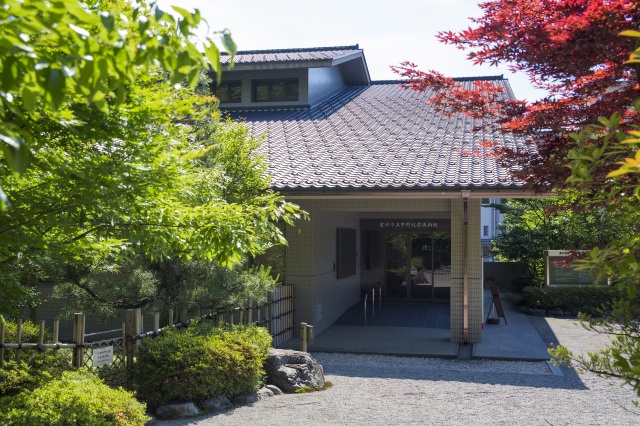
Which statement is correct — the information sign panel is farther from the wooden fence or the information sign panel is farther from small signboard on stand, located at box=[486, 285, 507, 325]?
small signboard on stand, located at box=[486, 285, 507, 325]

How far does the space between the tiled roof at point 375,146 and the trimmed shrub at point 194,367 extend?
174 inches

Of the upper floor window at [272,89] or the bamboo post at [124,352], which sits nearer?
the bamboo post at [124,352]

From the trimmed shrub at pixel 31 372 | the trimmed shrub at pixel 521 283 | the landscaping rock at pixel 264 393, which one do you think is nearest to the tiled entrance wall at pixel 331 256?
the landscaping rock at pixel 264 393

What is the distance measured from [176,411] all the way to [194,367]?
1.74 ft

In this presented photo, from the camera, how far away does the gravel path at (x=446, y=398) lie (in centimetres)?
780

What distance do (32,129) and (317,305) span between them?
11.1m

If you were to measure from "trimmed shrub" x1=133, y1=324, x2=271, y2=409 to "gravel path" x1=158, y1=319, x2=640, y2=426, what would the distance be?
364 mm

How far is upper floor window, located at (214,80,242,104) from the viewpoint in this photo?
20.7 m

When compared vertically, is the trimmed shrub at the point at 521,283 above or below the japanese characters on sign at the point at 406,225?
below

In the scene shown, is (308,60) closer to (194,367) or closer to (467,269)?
(467,269)

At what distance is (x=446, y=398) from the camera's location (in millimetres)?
8922

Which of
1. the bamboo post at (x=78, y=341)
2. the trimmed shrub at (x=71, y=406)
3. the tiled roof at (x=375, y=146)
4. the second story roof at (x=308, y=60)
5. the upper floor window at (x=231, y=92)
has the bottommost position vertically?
the trimmed shrub at (x=71, y=406)

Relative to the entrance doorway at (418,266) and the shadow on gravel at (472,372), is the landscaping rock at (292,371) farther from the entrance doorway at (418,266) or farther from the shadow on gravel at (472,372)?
the entrance doorway at (418,266)

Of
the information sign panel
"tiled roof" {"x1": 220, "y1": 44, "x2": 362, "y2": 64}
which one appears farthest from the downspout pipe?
"tiled roof" {"x1": 220, "y1": 44, "x2": 362, "y2": 64}
